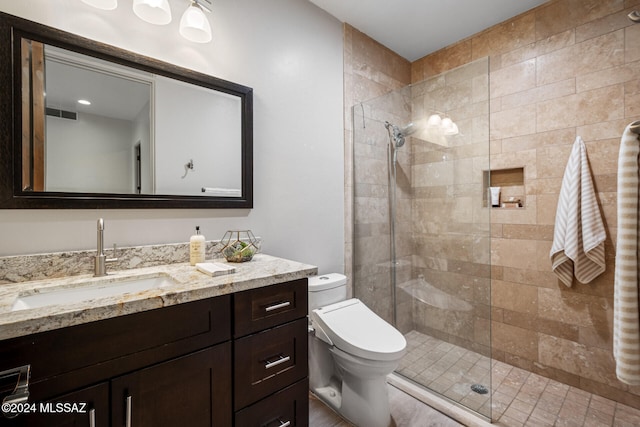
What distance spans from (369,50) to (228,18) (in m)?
1.27

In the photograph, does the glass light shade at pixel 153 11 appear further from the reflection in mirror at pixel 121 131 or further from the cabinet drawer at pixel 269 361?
the cabinet drawer at pixel 269 361

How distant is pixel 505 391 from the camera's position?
6.25 feet

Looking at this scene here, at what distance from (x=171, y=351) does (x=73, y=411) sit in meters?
0.25

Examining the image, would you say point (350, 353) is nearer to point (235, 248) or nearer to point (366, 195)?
point (235, 248)

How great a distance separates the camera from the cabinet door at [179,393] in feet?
2.68

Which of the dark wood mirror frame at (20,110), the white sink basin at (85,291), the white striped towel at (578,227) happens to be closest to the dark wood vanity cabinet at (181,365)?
the white sink basin at (85,291)

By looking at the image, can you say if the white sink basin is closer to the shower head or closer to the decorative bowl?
the decorative bowl

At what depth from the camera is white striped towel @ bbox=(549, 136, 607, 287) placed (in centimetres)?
179

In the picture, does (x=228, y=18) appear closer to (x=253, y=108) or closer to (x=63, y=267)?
(x=253, y=108)

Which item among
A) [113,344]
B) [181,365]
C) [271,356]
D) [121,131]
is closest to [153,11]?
[121,131]

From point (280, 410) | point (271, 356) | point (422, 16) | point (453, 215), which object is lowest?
point (280, 410)

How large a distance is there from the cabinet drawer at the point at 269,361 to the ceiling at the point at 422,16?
2.15 m

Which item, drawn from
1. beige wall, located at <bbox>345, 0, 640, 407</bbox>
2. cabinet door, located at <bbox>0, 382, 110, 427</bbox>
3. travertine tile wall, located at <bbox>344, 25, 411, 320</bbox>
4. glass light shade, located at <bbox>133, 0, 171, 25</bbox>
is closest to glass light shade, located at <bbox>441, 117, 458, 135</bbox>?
travertine tile wall, located at <bbox>344, 25, 411, 320</bbox>

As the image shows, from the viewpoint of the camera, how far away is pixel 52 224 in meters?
1.14
